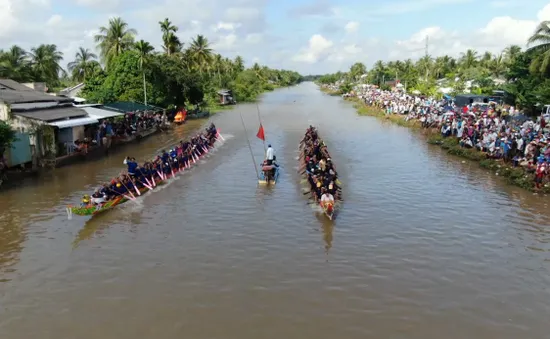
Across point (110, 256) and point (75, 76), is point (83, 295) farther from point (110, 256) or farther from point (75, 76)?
point (75, 76)

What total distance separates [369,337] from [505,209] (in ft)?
33.0

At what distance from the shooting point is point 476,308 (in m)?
9.66

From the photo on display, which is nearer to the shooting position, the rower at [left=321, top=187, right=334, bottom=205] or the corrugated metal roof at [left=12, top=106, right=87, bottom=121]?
the rower at [left=321, top=187, right=334, bottom=205]

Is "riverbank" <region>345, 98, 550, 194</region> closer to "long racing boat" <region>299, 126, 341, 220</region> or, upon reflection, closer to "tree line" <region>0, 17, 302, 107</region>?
"long racing boat" <region>299, 126, 341, 220</region>

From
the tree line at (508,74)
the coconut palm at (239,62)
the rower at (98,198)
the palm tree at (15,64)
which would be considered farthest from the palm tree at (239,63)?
the rower at (98,198)

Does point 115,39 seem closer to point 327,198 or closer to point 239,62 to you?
point 327,198

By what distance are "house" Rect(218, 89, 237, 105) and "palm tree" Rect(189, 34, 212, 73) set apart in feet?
21.5

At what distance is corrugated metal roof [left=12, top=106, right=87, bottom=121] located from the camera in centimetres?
2117

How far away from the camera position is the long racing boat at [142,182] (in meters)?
14.5

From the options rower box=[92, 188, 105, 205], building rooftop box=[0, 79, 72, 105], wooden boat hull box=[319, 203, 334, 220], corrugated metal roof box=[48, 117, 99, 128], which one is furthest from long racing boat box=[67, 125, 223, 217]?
building rooftop box=[0, 79, 72, 105]

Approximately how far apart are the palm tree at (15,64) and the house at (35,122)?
41.2 ft

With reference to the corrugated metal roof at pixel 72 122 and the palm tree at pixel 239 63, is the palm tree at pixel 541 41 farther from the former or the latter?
the palm tree at pixel 239 63

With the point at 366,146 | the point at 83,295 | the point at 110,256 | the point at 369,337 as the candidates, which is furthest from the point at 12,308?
the point at 366,146

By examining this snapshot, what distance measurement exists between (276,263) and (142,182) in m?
8.23
